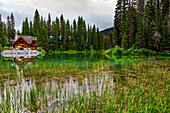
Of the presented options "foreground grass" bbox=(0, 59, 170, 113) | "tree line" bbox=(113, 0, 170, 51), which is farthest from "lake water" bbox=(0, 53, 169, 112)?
"tree line" bbox=(113, 0, 170, 51)

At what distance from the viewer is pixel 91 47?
67.1 m

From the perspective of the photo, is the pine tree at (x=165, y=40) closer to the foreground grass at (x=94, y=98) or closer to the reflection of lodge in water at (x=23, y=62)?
the foreground grass at (x=94, y=98)

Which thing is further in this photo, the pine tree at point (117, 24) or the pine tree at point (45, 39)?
the pine tree at point (45, 39)

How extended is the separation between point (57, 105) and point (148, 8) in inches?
1769

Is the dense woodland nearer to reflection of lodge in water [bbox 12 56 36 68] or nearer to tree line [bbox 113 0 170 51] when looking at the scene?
tree line [bbox 113 0 170 51]

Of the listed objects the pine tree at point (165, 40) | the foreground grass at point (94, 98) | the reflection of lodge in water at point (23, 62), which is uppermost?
the pine tree at point (165, 40)

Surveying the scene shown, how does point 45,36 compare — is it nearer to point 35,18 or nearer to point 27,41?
point 27,41

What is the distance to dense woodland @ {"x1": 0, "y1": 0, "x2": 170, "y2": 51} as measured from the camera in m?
35.3

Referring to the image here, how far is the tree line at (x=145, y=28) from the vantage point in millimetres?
34250

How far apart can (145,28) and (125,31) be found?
6250 millimetres

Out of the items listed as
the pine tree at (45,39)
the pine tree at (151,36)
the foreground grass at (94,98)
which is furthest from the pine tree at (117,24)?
the foreground grass at (94,98)

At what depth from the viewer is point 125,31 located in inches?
1583

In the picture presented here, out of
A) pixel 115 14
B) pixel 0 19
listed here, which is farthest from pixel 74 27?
pixel 0 19

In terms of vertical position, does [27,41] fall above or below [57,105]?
above
